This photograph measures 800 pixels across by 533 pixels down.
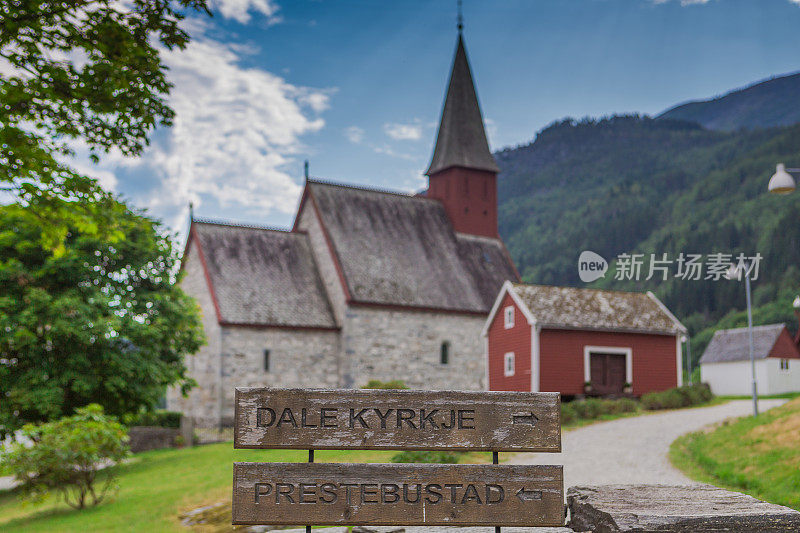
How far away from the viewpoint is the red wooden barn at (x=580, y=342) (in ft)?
97.3

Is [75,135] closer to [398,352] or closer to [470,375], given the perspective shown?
[398,352]

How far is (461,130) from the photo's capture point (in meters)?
44.8

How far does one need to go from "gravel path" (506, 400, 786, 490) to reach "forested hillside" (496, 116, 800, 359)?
182 feet

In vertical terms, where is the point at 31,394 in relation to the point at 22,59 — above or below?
below

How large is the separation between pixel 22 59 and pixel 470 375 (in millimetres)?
29971

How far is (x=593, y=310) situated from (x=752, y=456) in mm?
17288

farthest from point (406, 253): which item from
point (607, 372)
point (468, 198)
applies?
point (607, 372)

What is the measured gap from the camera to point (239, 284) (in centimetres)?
3497

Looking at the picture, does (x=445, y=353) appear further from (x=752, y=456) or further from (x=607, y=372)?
(x=752, y=456)

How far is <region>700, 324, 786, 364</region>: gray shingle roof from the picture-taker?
4941 centimetres

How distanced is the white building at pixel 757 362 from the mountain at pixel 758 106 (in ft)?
392

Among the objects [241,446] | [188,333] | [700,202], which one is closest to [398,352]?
[188,333]

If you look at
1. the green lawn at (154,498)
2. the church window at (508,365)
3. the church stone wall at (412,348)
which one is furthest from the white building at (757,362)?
the green lawn at (154,498)

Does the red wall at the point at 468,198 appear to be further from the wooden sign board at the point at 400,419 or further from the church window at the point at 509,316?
the wooden sign board at the point at 400,419
